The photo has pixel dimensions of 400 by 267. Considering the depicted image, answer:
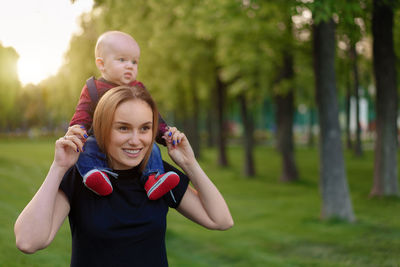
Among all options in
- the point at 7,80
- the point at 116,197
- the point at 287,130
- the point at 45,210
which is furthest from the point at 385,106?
the point at 7,80

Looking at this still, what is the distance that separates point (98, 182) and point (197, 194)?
0.55 m

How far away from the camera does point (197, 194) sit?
2309 mm

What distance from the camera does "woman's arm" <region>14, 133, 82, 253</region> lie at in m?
1.88

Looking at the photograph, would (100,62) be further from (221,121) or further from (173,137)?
(221,121)

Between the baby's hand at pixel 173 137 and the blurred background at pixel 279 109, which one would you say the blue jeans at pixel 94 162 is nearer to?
the baby's hand at pixel 173 137

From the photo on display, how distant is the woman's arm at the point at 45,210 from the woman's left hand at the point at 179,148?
18.3 inches

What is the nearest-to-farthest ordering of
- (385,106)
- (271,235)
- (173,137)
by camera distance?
(173,137), (271,235), (385,106)

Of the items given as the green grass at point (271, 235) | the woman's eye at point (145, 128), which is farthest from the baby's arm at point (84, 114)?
the green grass at point (271, 235)

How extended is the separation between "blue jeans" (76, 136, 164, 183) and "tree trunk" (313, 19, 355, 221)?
8681mm

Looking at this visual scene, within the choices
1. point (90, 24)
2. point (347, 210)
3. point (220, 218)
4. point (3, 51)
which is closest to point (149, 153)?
point (220, 218)

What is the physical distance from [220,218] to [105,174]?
0.62 metres

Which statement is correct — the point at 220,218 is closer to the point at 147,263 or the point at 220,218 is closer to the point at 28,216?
the point at 147,263

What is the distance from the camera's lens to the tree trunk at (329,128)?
10.3 m

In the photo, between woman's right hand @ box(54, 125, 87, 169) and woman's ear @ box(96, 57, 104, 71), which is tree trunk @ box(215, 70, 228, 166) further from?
woman's right hand @ box(54, 125, 87, 169)
